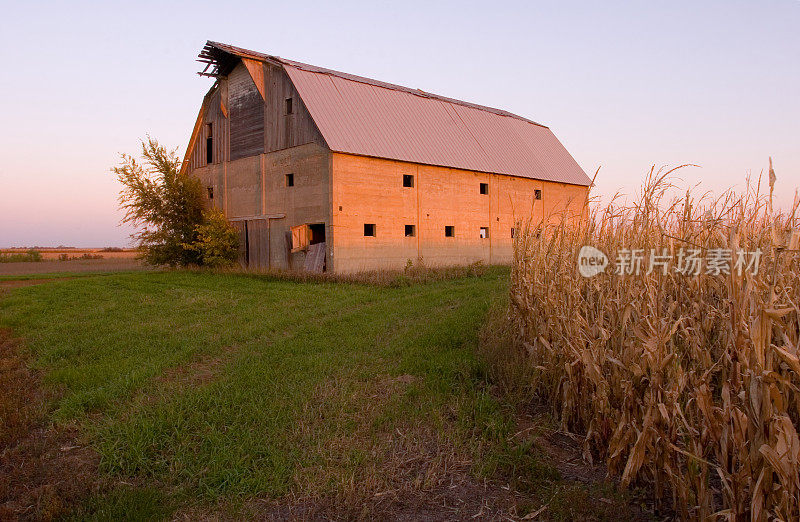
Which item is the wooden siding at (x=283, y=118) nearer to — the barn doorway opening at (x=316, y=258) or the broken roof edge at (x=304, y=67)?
the broken roof edge at (x=304, y=67)

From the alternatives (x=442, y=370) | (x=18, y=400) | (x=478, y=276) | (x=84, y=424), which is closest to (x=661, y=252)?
(x=442, y=370)

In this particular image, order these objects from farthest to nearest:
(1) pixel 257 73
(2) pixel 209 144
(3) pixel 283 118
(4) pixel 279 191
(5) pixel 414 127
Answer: (2) pixel 209 144, (5) pixel 414 127, (1) pixel 257 73, (4) pixel 279 191, (3) pixel 283 118

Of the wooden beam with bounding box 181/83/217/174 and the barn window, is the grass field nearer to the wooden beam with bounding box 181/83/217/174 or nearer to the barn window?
the barn window

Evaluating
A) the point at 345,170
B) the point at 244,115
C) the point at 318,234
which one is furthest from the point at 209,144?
the point at 345,170

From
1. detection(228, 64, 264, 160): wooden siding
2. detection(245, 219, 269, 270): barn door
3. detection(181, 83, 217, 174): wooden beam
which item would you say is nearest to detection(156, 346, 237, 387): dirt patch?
detection(245, 219, 269, 270): barn door

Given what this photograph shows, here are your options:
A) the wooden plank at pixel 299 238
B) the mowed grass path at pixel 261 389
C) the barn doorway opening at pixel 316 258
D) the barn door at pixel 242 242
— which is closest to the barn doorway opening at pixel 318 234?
the wooden plank at pixel 299 238

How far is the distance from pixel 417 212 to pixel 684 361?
17.6m

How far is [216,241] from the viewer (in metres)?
23.2

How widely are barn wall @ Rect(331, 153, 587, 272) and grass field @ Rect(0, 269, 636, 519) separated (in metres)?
8.26

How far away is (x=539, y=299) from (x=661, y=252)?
2216 millimetres

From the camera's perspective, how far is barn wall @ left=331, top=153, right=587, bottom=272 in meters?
20.2

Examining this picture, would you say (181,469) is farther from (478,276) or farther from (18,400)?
(478,276)

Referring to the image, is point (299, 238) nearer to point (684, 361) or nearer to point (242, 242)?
point (242, 242)

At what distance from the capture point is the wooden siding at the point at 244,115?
23.2 meters
